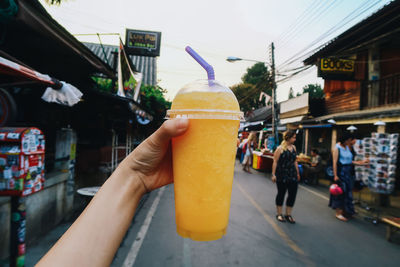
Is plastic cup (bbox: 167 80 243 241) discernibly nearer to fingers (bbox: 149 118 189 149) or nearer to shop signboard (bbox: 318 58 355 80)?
fingers (bbox: 149 118 189 149)

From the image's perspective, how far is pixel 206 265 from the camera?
3.22m

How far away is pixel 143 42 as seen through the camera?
1135 cm

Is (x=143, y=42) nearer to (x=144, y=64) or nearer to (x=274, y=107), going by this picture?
(x=144, y=64)

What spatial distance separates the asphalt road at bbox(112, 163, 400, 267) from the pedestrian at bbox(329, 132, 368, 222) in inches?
13.9

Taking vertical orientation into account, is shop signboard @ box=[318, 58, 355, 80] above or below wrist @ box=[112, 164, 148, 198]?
above

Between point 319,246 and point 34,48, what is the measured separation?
700 centimetres

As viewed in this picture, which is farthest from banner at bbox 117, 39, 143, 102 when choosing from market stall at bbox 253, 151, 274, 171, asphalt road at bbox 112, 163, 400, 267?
market stall at bbox 253, 151, 274, 171

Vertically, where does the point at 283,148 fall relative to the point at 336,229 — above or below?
above

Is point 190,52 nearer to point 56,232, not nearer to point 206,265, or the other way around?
point 206,265

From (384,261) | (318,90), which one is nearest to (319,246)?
(384,261)

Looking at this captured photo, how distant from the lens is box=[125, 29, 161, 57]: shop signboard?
11.2m

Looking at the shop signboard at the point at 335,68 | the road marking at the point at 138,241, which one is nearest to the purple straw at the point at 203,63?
the road marking at the point at 138,241

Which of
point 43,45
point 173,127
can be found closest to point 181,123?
point 173,127

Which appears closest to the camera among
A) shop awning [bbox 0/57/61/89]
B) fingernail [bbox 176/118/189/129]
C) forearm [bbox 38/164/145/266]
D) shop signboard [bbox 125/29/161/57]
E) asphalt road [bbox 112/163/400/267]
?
forearm [bbox 38/164/145/266]
